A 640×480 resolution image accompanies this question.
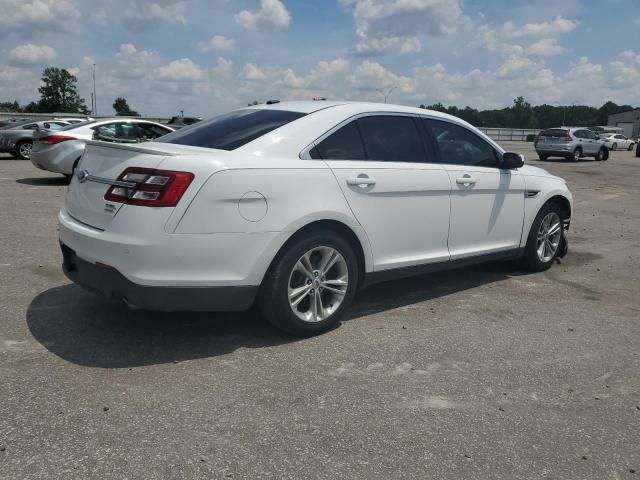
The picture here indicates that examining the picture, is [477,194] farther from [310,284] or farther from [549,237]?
[310,284]

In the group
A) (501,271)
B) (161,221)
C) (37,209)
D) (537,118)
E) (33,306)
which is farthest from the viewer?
(537,118)

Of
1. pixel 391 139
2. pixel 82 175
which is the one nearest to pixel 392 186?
pixel 391 139

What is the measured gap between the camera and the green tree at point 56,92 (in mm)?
107125

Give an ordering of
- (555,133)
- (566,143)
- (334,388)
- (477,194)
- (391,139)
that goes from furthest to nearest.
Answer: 1. (555,133)
2. (566,143)
3. (477,194)
4. (391,139)
5. (334,388)

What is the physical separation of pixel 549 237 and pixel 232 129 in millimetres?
3720

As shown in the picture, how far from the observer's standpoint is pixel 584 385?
353 centimetres

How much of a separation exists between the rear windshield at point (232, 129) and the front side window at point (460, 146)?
54.0 inches

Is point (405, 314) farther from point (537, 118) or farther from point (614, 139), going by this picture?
point (537, 118)

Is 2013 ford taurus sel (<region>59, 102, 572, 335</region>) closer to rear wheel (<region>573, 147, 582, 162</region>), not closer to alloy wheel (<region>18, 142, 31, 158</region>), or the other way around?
alloy wheel (<region>18, 142, 31, 158</region>)

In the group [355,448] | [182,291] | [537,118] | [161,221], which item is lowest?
[355,448]

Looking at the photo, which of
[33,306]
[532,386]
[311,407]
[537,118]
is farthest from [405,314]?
[537,118]

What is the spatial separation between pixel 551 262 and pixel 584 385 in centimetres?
309

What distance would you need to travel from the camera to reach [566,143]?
2719 centimetres

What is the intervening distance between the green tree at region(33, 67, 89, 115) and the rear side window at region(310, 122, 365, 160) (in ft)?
368
